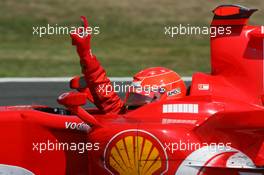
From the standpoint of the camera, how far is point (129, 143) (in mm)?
5441

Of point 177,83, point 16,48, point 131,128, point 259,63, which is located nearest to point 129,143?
point 131,128

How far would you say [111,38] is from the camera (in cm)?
1416

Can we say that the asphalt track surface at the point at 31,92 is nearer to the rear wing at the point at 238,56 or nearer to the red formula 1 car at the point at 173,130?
the red formula 1 car at the point at 173,130

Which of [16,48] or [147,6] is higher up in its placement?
[147,6]

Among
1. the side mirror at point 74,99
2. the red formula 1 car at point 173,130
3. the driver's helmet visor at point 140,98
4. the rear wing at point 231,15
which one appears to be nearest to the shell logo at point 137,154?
the red formula 1 car at point 173,130

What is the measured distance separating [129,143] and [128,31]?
9161 mm

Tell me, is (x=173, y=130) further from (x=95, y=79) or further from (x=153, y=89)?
(x=95, y=79)

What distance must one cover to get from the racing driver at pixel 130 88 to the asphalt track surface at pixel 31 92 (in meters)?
3.27

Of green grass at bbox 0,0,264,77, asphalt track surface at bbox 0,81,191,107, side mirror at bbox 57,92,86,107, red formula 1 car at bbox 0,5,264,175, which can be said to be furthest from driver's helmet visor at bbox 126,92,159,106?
green grass at bbox 0,0,264,77

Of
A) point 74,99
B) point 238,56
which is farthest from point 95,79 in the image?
point 238,56

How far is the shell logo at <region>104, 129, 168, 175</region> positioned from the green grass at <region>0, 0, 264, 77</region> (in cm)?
563

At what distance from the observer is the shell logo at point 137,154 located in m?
5.43

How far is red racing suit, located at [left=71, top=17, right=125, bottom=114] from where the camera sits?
233 inches

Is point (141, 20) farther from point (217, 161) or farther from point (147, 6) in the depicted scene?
point (217, 161)
